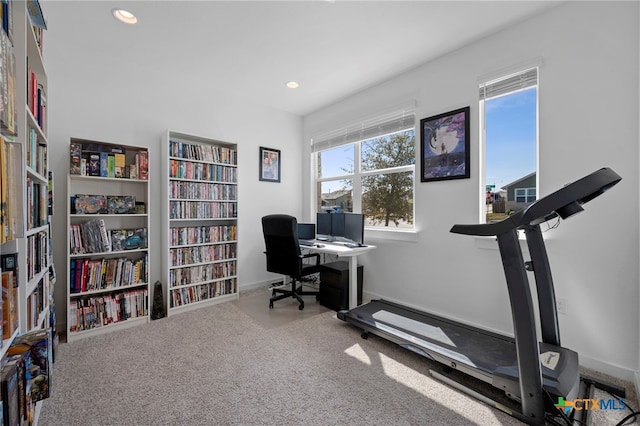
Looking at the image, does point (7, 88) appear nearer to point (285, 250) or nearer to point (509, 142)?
point (285, 250)

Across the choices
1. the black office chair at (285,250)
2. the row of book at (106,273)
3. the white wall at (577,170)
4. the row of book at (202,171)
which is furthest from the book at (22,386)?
the white wall at (577,170)

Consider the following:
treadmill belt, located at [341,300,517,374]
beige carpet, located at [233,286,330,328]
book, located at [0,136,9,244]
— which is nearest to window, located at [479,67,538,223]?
treadmill belt, located at [341,300,517,374]

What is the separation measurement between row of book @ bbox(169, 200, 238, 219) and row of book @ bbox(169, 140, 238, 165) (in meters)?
0.53

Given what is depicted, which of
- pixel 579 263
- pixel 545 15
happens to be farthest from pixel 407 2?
pixel 579 263

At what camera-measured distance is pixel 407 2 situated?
2.07m

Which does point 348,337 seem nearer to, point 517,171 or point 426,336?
point 426,336

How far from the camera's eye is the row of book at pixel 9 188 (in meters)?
0.94

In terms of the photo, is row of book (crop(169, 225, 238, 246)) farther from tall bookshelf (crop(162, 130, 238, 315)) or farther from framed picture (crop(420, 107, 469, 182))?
framed picture (crop(420, 107, 469, 182))

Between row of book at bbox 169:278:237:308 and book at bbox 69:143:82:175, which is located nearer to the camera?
book at bbox 69:143:82:175

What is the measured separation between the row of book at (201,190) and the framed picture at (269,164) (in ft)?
2.08

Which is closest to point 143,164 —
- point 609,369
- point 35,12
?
point 35,12

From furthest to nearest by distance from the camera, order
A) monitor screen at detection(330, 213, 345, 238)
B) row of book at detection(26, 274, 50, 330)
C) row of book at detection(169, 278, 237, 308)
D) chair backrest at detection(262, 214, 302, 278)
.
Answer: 1. monitor screen at detection(330, 213, 345, 238)
2. row of book at detection(169, 278, 237, 308)
3. chair backrest at detection(262, 214, 302, 278)
4. row of book at detection(26, 274, 50, 330)

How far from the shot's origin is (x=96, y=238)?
2574 millimetres

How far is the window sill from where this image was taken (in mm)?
3080
